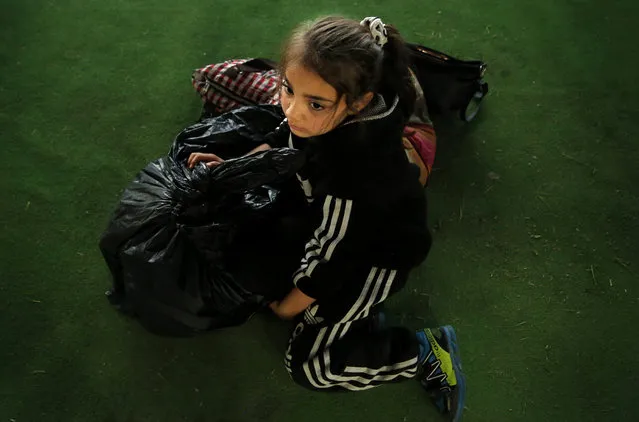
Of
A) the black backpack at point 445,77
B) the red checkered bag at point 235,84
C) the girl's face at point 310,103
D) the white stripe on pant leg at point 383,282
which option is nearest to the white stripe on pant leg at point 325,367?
the white stripe on pant leg at point 383,282

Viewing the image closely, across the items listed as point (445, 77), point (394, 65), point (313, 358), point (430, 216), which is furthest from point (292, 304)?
point (445, 77)

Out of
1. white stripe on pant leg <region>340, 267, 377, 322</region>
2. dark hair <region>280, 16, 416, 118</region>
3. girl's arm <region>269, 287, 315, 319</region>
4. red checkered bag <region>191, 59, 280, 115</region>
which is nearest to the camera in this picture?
dark hair <region>280, 16, 416, 118</region>

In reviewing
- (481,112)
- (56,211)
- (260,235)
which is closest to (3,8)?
(56,211)

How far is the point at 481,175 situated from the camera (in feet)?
4.99

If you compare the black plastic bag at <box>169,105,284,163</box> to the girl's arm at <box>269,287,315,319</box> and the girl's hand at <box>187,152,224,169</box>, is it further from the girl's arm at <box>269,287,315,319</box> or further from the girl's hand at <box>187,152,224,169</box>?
the girl's arm at <box>269,287,315,319</box>

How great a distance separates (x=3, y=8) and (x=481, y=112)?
1.44 metres

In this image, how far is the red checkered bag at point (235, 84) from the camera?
147cm

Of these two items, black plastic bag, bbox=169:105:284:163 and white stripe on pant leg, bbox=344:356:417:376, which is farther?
black plastic bag, bbox=169:105:284:163

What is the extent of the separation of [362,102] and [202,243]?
0.42 metres

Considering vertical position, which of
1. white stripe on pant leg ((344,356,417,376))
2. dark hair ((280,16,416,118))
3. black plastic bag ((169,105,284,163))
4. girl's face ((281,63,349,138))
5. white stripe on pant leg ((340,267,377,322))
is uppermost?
dark hair ((280,16,416,118))

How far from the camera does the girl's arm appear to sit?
121 centimetres

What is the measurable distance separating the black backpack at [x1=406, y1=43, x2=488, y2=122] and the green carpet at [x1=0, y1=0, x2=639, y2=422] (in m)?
0.09

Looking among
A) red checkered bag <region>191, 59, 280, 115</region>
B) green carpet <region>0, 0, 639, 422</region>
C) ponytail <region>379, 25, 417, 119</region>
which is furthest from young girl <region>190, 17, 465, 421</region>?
red checkered bag <region>191, 59, 280, 115</region>

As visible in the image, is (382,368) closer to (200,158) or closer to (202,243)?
(202,243)
